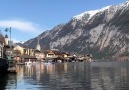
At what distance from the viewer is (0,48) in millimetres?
109750

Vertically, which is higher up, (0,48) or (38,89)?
(0,48)

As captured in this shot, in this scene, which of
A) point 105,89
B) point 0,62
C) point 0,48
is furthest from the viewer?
point 0,48

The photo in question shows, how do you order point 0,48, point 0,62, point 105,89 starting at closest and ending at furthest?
1. point 105,89
2. point 0,62
3. point 0,48

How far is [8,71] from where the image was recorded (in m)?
116

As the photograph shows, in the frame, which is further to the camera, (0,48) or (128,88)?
(0,48)

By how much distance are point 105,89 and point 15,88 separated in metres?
16.5

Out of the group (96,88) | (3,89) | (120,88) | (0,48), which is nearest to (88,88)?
(96,88)

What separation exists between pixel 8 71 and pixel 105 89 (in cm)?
5540

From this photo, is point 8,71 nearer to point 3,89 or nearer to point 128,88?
point 3,89

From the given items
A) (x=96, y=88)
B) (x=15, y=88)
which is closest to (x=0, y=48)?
(x=15, y=88)

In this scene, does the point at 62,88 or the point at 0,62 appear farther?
the point at 0,62

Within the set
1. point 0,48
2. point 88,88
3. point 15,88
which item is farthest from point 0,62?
point 88,88

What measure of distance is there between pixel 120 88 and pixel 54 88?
11.9 m

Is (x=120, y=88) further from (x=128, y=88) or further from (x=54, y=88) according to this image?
(x=54, y=88)
